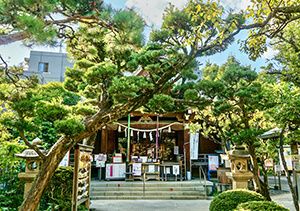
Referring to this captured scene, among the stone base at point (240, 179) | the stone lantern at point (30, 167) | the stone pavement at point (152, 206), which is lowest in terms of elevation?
the stone pavement at point (152, 206)

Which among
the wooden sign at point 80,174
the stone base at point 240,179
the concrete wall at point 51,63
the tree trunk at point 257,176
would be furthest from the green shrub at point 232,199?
the concrete wall at point 51,63

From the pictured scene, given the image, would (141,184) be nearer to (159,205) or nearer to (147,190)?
(147,190)

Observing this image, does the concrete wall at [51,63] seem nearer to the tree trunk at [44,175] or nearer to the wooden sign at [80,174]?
the wooden sign at [80,174]

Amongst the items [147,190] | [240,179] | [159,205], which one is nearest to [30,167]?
[159,205]

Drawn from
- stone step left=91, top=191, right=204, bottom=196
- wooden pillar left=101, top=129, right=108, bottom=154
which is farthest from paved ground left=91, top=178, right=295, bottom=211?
wooden pillar left=101, top=129, right=108, bottom=154

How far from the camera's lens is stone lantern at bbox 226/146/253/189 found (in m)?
5.98

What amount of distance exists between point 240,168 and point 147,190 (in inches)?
185

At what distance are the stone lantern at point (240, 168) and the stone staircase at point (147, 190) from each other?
12.2ft

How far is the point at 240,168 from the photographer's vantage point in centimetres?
610

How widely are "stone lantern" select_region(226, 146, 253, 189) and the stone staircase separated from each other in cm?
371

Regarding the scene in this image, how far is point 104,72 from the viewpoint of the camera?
4.41 meters

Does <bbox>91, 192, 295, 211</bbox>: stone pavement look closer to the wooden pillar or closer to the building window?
the wooden pillar

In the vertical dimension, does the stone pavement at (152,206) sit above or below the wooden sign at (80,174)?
below

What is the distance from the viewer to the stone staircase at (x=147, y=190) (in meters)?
9.38
